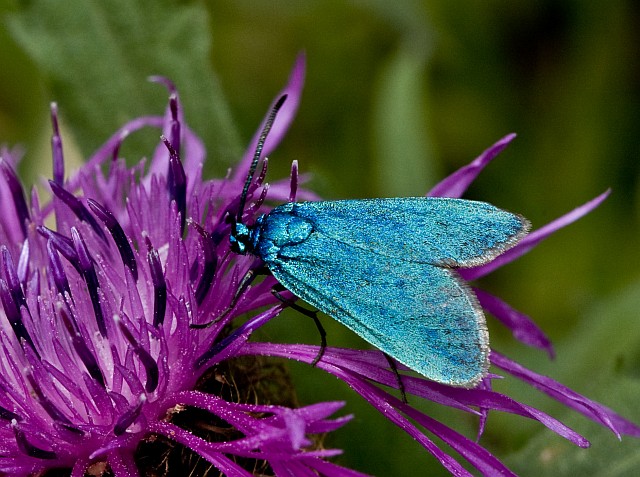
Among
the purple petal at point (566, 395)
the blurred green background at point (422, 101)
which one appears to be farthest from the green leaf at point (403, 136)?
the purple petal at point (566, 395)

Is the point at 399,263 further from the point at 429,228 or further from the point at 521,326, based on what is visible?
the point at 521,326

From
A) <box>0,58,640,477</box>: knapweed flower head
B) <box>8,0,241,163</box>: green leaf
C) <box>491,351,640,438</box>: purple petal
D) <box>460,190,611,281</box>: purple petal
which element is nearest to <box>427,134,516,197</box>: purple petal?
<box>0,58,640,477</box>: knapweed flower head

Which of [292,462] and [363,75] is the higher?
[363,75]

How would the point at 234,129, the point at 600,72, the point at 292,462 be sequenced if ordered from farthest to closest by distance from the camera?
the point at 600,72 → the point at 234,129 → the point at 292,462

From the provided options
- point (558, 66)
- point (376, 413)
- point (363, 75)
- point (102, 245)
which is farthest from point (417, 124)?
point (102, 245)

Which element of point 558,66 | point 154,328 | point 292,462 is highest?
point 558,66

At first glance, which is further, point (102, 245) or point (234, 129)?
point (234, 129)

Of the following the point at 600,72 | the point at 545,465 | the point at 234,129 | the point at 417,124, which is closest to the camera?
the point at 545,465

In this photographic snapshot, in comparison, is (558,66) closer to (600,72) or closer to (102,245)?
(600,72)
